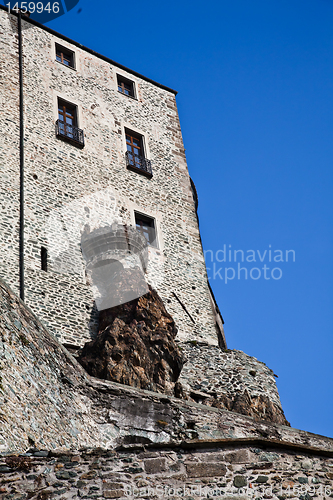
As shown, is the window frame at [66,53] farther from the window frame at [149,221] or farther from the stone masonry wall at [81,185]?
the window frame at [149,221]

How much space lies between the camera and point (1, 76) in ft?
57.5

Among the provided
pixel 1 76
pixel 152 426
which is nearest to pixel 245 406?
pixel 152 426

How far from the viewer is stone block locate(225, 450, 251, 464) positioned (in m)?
6.55

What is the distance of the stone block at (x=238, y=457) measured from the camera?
6.55 metres

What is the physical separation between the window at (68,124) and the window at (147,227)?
265cm

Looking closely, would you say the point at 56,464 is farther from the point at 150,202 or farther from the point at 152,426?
the point at 150,202

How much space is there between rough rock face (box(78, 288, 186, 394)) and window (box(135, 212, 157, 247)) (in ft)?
9.78

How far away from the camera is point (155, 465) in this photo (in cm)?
636

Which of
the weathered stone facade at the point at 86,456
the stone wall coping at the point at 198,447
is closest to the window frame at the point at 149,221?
the weathered stone facade at the point at 86,456

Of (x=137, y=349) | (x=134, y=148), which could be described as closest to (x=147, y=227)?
(x=134, y=148)

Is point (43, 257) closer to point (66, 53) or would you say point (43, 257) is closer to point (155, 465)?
point (66, 53)

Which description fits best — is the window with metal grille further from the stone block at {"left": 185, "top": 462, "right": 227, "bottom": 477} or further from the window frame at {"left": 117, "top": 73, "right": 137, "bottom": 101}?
the stone block at {"left": 185, "top": 462, "right": 227, "bottom": 477}

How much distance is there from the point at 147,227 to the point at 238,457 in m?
11.9

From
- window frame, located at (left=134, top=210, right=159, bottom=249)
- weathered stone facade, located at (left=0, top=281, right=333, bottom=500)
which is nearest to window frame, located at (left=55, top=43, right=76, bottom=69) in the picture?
window frame, located at (left=134, top=210, right=159, bottom=249)
